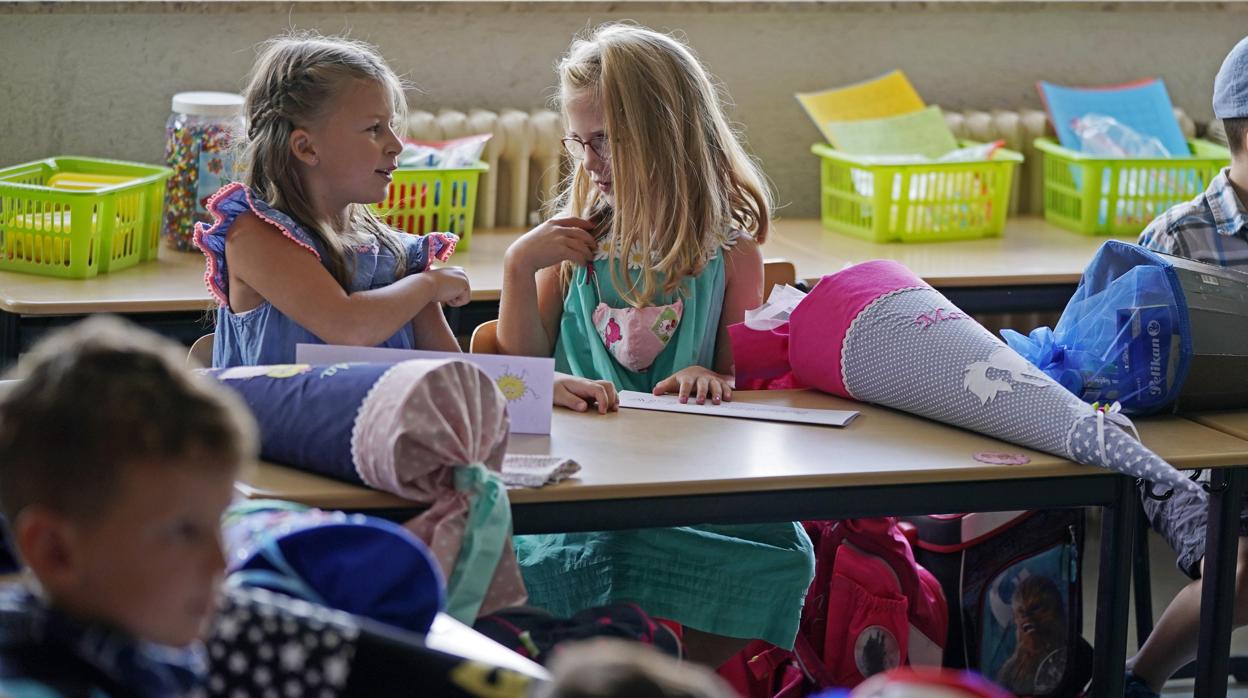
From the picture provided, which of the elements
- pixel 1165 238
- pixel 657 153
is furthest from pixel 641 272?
pixel 1165 238

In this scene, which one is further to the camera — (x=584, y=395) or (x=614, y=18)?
(x=614, y=18)

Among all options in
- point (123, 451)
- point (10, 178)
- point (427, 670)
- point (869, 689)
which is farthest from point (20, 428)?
point (10, 178)

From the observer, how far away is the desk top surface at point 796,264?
8.89 feet

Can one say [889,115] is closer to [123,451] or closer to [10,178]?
[10,178]

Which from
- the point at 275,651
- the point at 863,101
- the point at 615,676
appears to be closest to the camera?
the point at 615,676

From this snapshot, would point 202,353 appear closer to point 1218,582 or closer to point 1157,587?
point 1218,582

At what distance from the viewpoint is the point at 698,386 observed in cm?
219

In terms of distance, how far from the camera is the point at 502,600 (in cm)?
162

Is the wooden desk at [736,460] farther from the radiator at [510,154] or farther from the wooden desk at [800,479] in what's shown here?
the radiator at [510,154]

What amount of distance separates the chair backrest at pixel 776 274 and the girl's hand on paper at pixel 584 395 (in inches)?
21.9

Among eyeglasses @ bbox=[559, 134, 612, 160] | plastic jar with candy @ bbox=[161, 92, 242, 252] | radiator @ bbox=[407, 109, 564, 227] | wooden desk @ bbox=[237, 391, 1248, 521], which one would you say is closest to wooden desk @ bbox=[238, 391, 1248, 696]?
wooden desk @ bbox=[237, 391, 1248, 521]

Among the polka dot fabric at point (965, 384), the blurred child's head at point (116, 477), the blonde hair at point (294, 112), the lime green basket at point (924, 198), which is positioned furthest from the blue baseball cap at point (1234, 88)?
the blurred child's head at point (116, 477)

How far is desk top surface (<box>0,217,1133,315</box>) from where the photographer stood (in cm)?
271

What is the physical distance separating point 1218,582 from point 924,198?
1.62 meters
